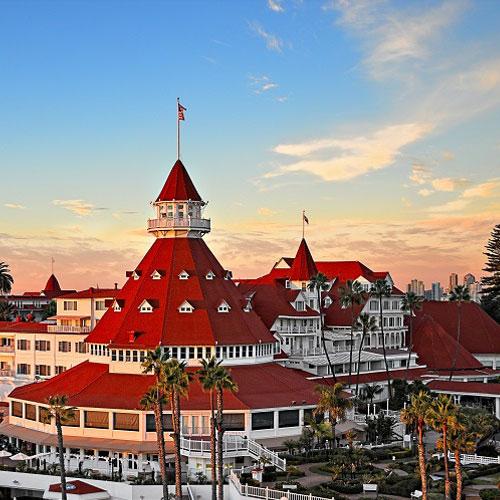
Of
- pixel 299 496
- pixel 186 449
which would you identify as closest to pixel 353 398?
pixel 186 449

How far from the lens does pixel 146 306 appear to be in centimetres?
7225

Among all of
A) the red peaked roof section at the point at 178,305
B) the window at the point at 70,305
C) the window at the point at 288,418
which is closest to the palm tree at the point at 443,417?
the window at the point at 288,418

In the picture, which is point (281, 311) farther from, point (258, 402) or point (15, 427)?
point (15, 427)

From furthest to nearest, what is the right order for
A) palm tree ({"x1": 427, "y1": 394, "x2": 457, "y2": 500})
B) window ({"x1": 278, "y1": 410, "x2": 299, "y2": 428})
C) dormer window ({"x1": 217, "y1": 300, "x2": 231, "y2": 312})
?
dormer window ({"x1": 217, "y1": 300, "x2": 231, "y2": 312})
window ({"x1": 278, "y1": 410, "x2": 299, "y2": 428})
palm tree ({"x1": 427, "y1": 394, "x2": 457, "y2": 500})

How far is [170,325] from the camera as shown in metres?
69.8

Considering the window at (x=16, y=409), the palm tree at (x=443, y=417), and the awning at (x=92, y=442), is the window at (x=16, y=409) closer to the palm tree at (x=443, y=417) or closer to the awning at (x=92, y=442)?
the awning at (x=92, y=442)

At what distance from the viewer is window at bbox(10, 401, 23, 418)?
2788 inches

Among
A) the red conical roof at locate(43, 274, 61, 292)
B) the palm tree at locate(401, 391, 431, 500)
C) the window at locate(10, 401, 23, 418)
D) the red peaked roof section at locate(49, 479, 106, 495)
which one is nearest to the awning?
the window at locate(10, 401, 23, 418)

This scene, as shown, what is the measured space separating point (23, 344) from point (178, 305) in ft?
76.9

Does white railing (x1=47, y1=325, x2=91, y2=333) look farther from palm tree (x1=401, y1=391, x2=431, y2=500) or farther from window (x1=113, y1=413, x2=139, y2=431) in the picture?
palm tree (x1=401, y1=391, x2=431, y2=500)

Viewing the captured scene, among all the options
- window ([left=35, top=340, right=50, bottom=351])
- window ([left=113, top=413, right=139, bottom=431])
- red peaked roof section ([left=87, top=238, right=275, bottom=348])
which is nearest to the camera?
window ([left=113, top=413, right=139, bottom=431])

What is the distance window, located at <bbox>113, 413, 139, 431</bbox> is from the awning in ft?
3.10

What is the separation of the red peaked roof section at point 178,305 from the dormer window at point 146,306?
308 millimetres

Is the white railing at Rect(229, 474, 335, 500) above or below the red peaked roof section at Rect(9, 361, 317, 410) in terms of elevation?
below
